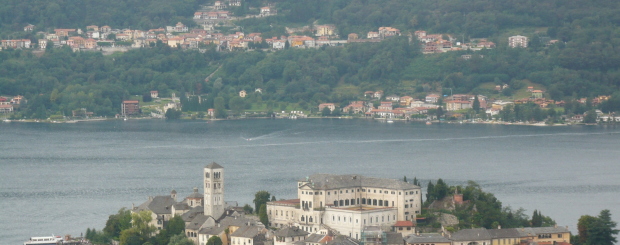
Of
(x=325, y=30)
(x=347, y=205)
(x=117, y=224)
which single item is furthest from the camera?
(x=325, y=30)

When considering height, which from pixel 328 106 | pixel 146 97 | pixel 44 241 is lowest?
pixel 44 241

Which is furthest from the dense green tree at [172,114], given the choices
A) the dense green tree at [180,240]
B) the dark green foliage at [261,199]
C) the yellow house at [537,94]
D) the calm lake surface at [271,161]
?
the dense green tree at [180,240]

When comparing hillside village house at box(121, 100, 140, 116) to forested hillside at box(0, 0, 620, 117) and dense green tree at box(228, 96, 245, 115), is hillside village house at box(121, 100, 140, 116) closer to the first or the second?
forested hillside at box(0, 0, 620, 117)

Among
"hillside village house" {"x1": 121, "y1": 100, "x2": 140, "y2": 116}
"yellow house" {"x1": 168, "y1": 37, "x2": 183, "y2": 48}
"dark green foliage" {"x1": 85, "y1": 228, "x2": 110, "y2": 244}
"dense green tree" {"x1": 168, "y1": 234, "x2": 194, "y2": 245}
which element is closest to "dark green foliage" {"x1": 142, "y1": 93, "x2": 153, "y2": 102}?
"hillside village house" {"x1": 121, "y1": 100, "x2": 140, "y2": 116}

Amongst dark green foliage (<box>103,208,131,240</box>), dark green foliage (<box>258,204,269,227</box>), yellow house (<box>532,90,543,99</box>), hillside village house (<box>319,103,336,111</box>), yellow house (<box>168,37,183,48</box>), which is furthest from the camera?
yellow house (<box>168,37,183,48</box>)

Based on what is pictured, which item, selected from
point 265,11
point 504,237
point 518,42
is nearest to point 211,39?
point 265,11

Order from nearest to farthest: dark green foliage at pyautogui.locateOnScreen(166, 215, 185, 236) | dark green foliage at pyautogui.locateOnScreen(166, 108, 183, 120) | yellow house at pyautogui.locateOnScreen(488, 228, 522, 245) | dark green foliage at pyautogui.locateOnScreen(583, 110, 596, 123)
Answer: yellow house at pyautogui.locateOnScreen(488, 228, 522, 245)
dark green foliage at pyautogui.locateOnScreen(166, 215, 185, 236)
dark green foliage at pyautogui.locateOnScreen(583, 110, 596, 123)
dark green foliage at pyautogui.locateOnScreen(166, 108, 183, 120)

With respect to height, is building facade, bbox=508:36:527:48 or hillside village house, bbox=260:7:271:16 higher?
hillside village house, bbox=260:7:271:16

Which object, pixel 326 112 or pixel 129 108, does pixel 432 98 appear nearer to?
pixel 326 112
